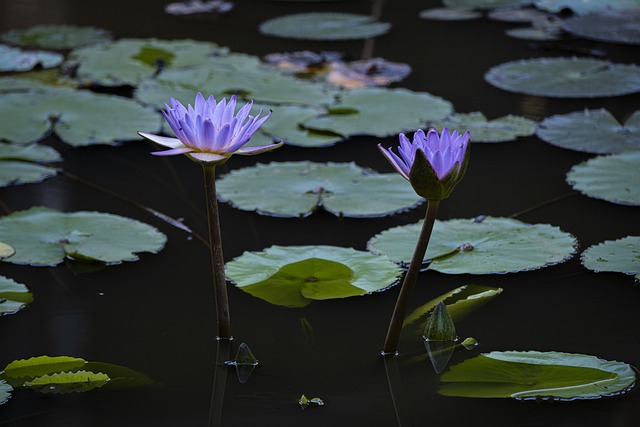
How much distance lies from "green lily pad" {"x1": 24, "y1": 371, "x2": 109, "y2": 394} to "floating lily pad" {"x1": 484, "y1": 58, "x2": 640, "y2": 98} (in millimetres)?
1975

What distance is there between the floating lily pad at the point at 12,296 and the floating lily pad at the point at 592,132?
1522 mm

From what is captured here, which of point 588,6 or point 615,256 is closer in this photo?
point 615,256

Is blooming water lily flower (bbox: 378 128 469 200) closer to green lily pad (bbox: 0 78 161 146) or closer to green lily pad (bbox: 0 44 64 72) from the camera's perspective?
green lily pad (bbox: 0 78 161 146)

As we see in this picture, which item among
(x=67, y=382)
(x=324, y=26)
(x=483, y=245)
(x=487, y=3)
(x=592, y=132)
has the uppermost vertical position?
(x=487, y=3)

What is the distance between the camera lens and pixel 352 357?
1.45 metres

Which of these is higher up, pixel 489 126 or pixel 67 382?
pixel 489 126

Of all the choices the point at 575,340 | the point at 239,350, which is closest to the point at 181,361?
the point at 239,350

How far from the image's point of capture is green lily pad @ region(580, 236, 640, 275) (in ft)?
5.50

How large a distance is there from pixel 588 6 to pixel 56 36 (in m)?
2.53

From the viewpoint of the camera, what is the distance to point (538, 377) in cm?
133

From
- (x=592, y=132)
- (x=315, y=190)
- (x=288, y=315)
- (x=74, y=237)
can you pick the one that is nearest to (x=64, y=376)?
(x=288, y=315)

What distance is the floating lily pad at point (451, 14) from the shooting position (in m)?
4.07

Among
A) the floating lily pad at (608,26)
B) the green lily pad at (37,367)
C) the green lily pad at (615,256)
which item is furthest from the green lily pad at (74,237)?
the floating lily pad at (608,26)

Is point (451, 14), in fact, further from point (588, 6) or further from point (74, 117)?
point (74, 117)
